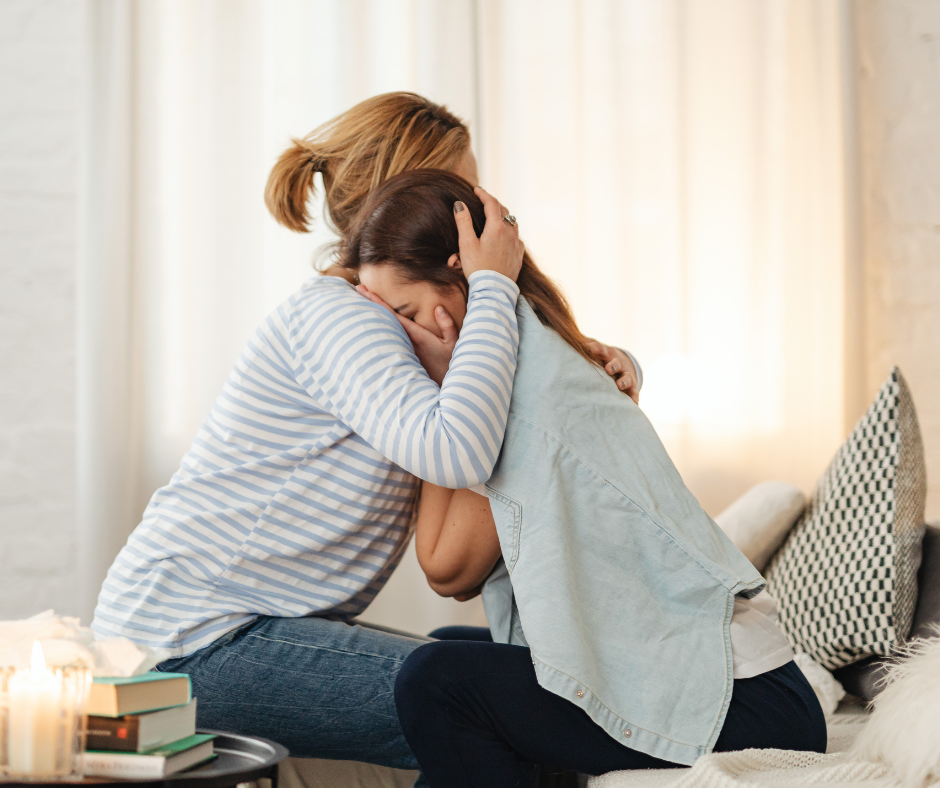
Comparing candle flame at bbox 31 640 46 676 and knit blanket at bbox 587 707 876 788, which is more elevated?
candle flame at bbox 31 640 46 676

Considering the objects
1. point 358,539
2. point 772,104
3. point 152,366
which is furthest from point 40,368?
point 772,104

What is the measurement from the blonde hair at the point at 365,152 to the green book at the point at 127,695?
0.70 metres

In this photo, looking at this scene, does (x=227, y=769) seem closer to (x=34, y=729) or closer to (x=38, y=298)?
(x=34, y=729)

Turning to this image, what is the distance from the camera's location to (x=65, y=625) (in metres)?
0.87

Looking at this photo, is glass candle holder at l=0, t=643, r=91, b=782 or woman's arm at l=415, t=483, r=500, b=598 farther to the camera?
woman's arm at l=415, t=483, r=500, b=598

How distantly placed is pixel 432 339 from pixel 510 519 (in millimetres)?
274

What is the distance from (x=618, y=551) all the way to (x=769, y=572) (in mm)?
772

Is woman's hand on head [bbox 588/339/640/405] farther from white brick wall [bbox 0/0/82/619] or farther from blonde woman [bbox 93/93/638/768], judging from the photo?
white brick wall [bbox 0/0/82/619]

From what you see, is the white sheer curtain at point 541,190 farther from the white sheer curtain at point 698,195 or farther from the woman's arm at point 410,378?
the woman's arm at point 410,378

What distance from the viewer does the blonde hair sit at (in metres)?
1.27

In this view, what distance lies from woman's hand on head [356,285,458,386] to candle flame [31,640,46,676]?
550 millimetres

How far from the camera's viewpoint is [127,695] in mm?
722

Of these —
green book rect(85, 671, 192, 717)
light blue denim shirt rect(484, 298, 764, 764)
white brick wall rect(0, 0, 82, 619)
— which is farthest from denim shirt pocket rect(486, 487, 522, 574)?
white brick wall rect(0, 0, 82, 619)

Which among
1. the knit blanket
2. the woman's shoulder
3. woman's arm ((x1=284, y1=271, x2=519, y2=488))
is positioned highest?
the woman's shoulder
